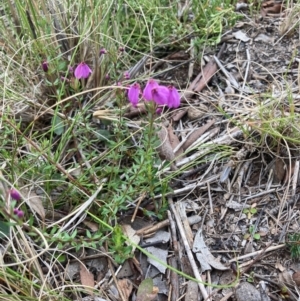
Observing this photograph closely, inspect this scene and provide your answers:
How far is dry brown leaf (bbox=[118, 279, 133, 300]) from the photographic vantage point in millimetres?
1358

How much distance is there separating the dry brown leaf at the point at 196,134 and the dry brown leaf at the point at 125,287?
0.51 metres

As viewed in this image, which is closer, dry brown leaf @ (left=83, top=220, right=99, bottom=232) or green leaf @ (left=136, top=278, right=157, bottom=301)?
green leaf @ (left=136, top=278, right=157, bottom=301)

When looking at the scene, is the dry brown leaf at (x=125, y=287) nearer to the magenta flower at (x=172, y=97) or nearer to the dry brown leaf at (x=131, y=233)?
the dry brown leaf at (x=131, y=233)

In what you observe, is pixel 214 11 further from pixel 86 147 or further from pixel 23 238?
A: pixel 23 238

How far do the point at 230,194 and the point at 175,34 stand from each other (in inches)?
30.2

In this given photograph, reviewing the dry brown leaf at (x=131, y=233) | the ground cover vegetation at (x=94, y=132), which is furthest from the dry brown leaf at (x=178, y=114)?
the dry brown leaf at (x=131, y=233)

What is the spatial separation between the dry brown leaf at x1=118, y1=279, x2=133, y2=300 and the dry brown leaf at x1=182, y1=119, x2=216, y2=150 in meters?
0.51

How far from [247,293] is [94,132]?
0.70 metres

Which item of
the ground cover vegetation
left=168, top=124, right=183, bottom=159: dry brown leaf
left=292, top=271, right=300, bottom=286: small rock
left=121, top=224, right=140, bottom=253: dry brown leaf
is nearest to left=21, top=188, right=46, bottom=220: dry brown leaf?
the ground cover vegetation

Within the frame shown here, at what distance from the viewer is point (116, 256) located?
1.36 m

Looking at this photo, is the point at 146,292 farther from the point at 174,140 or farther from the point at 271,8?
the point at 271,8

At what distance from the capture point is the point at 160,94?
1201 millimetres

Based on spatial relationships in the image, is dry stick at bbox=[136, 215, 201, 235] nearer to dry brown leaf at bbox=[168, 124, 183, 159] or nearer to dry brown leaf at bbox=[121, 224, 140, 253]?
dry brown leaf at bbox=[121, 224, 140, 253]

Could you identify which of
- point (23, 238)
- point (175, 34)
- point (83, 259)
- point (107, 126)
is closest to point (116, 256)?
point (83, 259)
